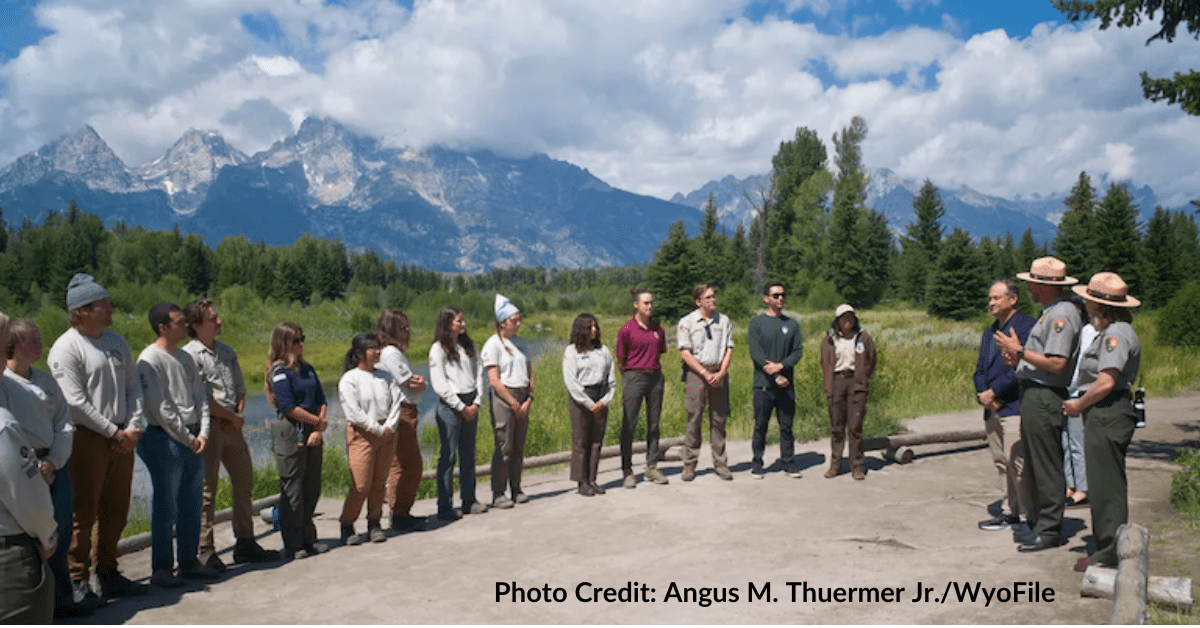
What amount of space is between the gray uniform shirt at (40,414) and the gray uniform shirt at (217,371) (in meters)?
2.14

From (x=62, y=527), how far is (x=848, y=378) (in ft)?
23.3

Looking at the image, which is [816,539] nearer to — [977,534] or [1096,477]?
[977,534]

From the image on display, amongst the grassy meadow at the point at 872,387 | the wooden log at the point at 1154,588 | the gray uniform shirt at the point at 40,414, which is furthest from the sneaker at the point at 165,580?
the wooden log at the point at 1154,588

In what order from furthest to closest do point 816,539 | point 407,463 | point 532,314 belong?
point 532,314
point 407,463
point 816,539

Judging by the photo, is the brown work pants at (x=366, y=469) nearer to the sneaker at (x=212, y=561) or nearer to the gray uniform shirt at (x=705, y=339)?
the sneaker at (x=212, y=561)

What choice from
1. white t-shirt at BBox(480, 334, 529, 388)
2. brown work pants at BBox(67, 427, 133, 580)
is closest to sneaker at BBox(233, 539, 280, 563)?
brown work pants at BBox(67, 427, 133, 580)

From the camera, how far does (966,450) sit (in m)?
10.8

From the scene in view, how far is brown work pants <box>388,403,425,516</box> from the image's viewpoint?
7395 mm

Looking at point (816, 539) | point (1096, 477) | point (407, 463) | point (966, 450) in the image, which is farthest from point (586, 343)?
point (966, 450)

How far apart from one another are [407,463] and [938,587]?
4.45 m

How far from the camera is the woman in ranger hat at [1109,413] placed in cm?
530

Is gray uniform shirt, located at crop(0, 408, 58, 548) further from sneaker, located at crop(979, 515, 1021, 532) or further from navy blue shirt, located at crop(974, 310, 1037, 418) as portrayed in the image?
sneaker, located at crop(979, 515, 1021, 532)

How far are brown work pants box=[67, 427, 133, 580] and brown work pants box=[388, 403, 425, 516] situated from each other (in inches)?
87.3

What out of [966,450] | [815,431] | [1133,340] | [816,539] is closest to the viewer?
[1133,340]
